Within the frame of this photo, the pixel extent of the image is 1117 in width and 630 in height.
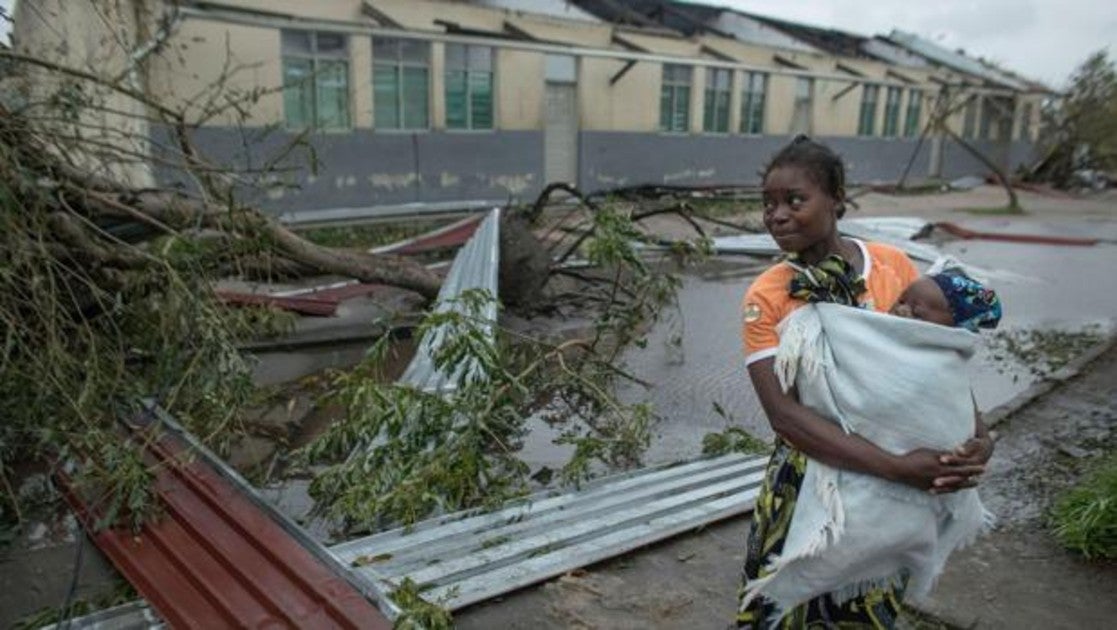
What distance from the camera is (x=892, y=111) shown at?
2706cm

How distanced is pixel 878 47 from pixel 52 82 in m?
30.9

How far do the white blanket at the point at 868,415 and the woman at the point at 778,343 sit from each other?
0.11 ft

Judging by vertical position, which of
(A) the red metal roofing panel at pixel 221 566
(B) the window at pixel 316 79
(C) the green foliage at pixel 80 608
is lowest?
(C) the green foliage at pixel 80 608

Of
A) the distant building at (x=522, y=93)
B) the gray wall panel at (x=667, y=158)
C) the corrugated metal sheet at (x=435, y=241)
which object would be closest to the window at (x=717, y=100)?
the distant building at (x=522, y=93)

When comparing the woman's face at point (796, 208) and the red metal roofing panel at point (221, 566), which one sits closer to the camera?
the woman's face at point (796, 208)

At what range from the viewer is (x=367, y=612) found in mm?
2342

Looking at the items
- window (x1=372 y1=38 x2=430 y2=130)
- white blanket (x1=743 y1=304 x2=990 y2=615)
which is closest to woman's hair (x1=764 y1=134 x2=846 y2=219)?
white blanket (x1=743 y1=304 x2=990 y2=615)

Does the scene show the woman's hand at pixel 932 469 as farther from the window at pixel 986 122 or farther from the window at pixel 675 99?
the window at pixel 986 122

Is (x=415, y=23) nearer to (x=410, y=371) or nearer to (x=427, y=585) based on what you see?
(x=410, y=371)

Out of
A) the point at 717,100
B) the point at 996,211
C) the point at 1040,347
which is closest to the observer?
the point at 1040,347

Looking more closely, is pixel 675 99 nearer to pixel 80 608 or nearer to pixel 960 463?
pixel 80 608

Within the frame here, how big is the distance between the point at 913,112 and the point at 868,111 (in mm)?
3246

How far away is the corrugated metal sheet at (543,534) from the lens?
2.70 m

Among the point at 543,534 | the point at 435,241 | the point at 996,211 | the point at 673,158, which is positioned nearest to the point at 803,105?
the point at 673,158
